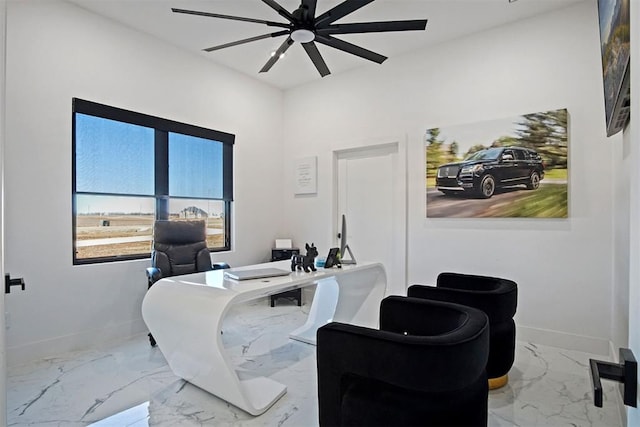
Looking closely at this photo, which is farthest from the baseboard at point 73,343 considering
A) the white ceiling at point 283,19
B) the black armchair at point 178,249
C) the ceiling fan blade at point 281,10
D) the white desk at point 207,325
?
the ceiling fan blade at point 281,10

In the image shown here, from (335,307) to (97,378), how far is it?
77.9 inches

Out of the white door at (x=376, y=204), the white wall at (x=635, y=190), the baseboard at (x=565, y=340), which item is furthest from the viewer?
the white door at (x=376, y=204)

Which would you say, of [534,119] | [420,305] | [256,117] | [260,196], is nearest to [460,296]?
[420,305]

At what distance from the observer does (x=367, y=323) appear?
3.47m

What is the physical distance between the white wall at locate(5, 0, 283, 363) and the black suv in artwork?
9.95 ft

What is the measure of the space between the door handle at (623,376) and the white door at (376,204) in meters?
3.55

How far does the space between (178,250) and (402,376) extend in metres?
2.85

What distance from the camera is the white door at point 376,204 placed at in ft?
14.0

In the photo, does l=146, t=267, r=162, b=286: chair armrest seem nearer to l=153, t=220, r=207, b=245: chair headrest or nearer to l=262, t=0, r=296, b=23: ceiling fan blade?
l=153, t=220, r=207, b=245: chair headrest

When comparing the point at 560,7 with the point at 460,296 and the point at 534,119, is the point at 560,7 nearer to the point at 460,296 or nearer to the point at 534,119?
the point at 534,119

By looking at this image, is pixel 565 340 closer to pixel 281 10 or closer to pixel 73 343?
pixel 281 10

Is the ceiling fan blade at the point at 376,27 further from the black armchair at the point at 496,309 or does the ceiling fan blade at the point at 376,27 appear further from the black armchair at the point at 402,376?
the black armchair at the point at 402,376

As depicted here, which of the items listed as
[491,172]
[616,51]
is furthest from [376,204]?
[616,51]

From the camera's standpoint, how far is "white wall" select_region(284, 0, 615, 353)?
313cm
